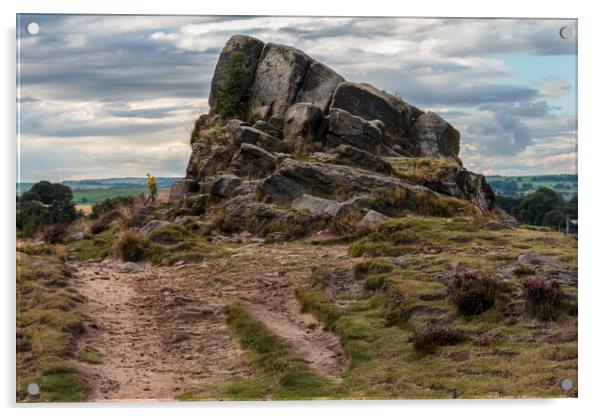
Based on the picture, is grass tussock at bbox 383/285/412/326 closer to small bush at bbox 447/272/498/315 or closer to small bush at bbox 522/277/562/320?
small bush at bbox 447/272/498/315

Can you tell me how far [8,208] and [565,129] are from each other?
11.9m

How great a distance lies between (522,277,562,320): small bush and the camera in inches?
767

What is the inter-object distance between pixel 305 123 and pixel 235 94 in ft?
11.9

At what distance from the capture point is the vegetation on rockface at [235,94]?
39250 millimetres

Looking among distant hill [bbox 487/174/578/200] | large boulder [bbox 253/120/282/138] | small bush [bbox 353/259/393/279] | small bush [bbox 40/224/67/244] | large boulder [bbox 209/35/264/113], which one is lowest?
small bush [bbox 353/259/393/279]

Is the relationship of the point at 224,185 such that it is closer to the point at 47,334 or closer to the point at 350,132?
the point at 350,132

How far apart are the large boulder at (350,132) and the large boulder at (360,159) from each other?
155 centimetres

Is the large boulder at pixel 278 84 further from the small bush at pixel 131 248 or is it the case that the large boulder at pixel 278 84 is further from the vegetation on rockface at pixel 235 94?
the small bush at pixel 131 248

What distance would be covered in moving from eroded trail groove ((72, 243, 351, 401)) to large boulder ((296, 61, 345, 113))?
43.4 feet

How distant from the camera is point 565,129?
66.7ft

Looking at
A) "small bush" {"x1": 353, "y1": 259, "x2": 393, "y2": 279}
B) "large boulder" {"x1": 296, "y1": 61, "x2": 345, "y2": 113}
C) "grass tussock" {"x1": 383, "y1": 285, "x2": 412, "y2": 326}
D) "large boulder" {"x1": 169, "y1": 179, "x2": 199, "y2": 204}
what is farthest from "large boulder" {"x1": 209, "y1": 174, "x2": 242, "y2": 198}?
"grass tussock" {"x1": 383, "y1": 285, "x2": 412, "y2": 326}

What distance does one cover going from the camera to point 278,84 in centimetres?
4081

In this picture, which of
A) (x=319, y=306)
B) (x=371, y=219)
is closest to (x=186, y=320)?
(x=319, y=306)
